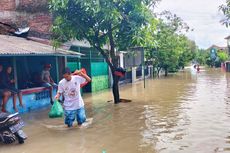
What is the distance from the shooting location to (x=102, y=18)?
12.7 meters

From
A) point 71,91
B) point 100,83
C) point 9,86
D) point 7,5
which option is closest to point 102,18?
point 9,86

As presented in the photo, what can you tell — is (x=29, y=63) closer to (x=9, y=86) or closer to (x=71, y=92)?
(x=9, y=86)

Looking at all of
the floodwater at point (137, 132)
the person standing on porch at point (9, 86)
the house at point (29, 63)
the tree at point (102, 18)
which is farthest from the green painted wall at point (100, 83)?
the person standing on porch at point (9, 86)

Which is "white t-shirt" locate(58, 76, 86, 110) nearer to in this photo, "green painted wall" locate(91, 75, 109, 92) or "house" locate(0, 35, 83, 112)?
"house" locate(0, 35, 83, 112)

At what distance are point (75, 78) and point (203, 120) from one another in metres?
3.98

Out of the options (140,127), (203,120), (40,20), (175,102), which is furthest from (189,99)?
(40,20)

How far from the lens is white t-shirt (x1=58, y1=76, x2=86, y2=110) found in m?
8.35

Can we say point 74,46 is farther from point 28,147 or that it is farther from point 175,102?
point 28,147

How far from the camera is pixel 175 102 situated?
13.9m

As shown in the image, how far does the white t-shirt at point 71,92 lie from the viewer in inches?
329

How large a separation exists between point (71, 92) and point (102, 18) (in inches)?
201

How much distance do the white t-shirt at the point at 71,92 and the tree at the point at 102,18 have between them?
14.5 ft

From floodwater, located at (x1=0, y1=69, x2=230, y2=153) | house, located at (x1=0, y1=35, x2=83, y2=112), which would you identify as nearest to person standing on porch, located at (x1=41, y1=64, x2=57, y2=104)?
house, located at (x1=0, y1=35, x2=83, y2=112)

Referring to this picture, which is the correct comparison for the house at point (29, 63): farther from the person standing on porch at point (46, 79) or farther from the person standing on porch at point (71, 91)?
the person standing on porch at point (71, 91)
